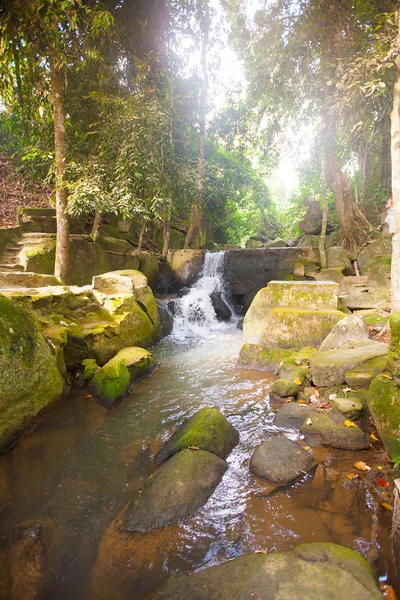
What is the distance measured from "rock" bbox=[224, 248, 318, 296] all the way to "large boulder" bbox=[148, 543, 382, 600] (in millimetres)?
9434

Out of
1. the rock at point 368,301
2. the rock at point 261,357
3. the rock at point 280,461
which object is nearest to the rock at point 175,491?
the rock at point 280,461

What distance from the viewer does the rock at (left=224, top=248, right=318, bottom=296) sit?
10.9 meters

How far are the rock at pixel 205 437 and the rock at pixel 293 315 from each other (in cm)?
293

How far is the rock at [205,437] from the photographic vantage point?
3.12 meters

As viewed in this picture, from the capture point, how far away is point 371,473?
269cm

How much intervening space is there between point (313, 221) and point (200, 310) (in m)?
6.76

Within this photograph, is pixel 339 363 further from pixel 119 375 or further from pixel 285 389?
pixel 119 375

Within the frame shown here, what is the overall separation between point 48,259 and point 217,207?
34.6 feet

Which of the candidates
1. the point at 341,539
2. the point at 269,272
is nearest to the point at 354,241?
the point at 269,272

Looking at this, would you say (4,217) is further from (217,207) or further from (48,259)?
(217,207)

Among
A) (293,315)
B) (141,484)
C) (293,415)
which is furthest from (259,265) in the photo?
(141,484)

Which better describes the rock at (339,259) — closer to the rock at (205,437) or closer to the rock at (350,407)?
the rock at (350,407)

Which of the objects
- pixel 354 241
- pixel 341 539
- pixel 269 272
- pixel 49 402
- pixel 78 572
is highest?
pixel 354 241

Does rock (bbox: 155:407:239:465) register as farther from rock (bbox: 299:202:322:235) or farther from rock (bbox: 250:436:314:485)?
rock (bbox: 299:202:322:235)
